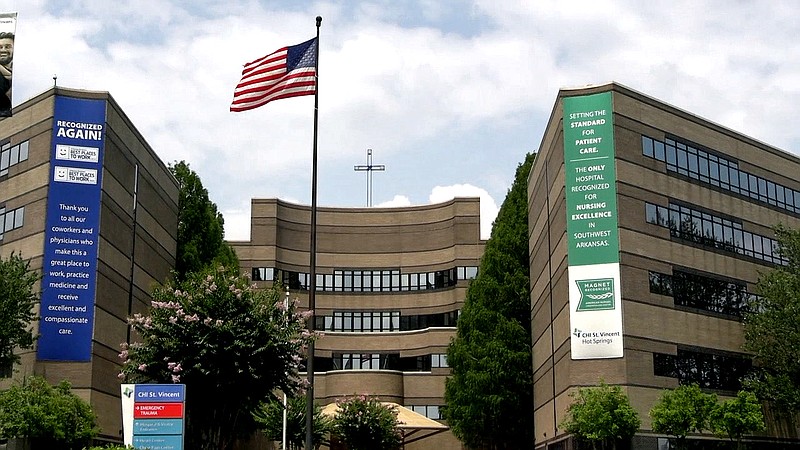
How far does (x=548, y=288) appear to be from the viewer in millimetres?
57281

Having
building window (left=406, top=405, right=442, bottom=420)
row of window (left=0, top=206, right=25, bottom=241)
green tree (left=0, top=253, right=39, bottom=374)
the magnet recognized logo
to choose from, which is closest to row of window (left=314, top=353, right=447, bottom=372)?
building window (left=406, top=405, right=442, bottom=420)

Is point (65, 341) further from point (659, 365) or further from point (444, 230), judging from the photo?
point (444, 230)

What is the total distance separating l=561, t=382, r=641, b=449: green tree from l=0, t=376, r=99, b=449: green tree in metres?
21.8

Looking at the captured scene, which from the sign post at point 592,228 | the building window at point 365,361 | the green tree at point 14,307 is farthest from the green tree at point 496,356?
the green tree at point 14,307

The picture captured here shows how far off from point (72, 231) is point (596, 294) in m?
25.3

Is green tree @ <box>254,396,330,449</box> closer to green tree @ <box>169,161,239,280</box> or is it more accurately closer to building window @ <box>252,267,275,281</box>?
green tree @ <box>169,161,239,280</box>

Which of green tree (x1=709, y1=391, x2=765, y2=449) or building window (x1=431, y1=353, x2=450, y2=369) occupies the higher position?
building window (x1=431, y1=353, x2=450, y2=369)

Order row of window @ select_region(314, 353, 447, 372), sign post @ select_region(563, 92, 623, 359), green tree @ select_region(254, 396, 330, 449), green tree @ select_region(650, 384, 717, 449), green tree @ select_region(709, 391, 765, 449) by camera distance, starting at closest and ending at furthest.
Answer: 1. green tree @ select_region(650, 384, 717, 449)
2. green tree @ select_region(709, 391, 765, 449)
3. sign post @ select_region(563, 92, 623, 359)
4. green tree @ select_region(254, 396, 330, 449)
5. row of window @ select_region(314, 353, 447, 372)

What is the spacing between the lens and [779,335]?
51.6 meters

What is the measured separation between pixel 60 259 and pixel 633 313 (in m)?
27.2

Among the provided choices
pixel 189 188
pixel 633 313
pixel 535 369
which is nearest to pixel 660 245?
pixel 633 313

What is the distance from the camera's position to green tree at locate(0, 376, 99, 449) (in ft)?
148

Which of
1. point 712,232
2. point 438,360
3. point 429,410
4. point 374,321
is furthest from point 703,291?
point 374,321

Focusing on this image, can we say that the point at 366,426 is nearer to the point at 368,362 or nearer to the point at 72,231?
the point at 368,362
